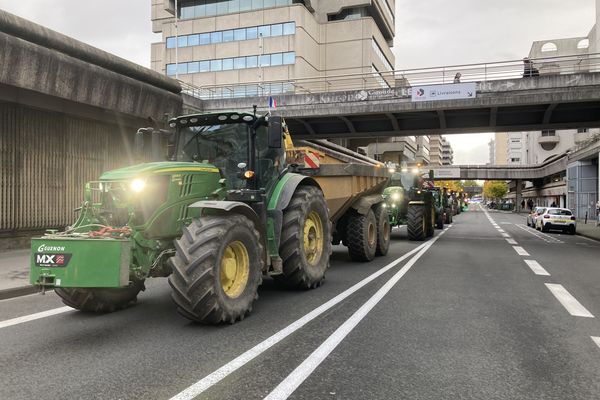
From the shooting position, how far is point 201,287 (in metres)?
4.93

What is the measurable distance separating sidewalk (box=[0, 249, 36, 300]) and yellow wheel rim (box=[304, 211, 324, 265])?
468 cm

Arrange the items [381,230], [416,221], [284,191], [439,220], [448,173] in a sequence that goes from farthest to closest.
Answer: [448,173] < [439,220] < [416,221] < [381,230] < [284,191]

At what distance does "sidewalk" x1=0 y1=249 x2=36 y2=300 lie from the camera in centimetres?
758

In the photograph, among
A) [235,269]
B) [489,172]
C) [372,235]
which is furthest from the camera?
[489,172]

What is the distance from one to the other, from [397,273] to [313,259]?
2.50m

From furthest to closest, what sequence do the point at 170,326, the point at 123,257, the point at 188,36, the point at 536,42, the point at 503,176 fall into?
the point at 536,42 → the point at 503,176 → the point at 188,36 → the point at 170,326 → the point at 123,257

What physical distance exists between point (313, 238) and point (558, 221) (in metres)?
23.7

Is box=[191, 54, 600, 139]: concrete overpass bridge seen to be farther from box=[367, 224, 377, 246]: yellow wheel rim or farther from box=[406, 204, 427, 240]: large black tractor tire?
box=[367, 224, 377, 246]: yellow wheel rim

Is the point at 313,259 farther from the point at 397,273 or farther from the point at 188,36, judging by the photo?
the point at 188,36

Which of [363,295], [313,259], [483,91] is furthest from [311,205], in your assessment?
[483,91]

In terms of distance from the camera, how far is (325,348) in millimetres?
4625

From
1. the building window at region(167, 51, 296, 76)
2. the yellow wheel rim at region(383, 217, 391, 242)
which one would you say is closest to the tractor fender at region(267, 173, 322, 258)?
the yellow wheel rim at region(383, 217, 391, 242)

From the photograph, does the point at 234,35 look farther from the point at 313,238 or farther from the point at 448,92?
the point at 313,238

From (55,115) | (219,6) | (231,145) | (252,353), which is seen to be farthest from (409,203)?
(219,6)
